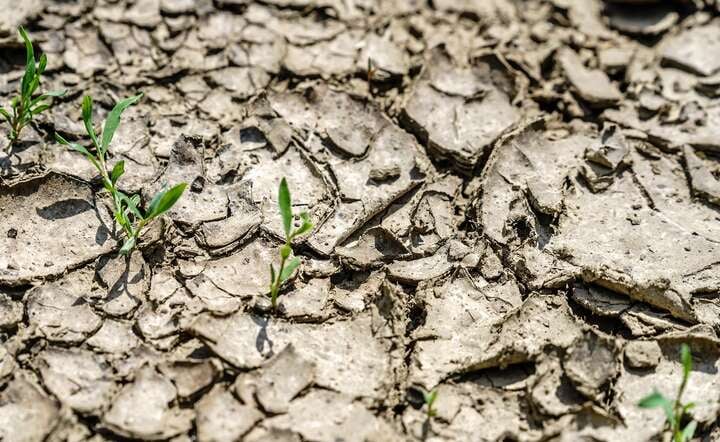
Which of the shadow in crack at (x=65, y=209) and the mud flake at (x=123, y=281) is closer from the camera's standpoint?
the mud flake at (x=123, y=281)

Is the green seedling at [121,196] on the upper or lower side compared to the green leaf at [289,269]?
upper

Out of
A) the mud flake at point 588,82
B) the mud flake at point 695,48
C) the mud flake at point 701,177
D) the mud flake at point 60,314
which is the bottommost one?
the mud flake at point 60,314

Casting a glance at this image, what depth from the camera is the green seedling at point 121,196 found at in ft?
5.84

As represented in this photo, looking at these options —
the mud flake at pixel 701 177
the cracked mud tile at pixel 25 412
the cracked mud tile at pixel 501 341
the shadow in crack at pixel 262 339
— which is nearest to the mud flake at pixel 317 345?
the shadow in crack at pixel 262 339

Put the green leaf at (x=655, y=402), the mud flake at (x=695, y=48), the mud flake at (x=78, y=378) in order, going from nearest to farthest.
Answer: the green leaf at (x=655, y=402) → the mud flake at (x=78, y=378) → the mud flake at (x=695, y=48)

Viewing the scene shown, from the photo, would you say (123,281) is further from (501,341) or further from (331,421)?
(501,341)

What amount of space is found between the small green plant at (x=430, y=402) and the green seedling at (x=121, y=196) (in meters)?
0.75

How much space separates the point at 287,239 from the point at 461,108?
33.5 inches

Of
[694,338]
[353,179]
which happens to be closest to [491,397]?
[694,338]

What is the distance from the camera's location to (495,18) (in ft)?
8.91

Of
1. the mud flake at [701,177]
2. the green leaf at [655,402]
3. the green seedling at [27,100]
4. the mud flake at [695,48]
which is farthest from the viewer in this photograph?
the mud flake at [695,48]

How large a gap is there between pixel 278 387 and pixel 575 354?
0.69 metres

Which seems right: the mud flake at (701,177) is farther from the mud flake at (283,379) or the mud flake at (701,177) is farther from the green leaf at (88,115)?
the green leaf at (88,115)

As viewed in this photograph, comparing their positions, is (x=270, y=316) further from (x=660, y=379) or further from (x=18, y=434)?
(x=660, y=379)
